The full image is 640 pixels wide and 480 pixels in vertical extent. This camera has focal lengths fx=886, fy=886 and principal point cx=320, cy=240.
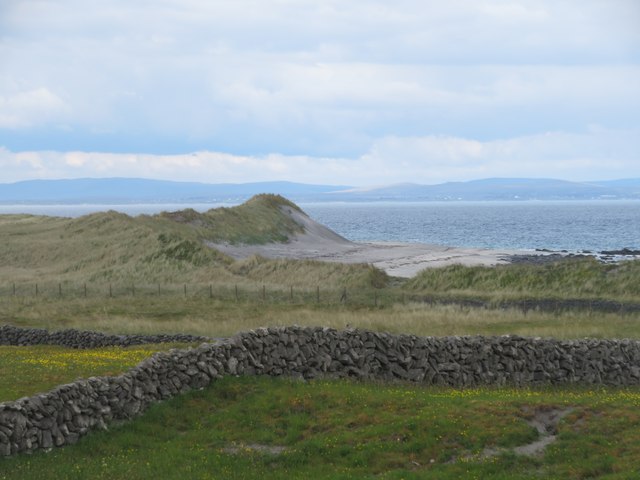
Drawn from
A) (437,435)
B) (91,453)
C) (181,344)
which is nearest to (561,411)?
(437,435)

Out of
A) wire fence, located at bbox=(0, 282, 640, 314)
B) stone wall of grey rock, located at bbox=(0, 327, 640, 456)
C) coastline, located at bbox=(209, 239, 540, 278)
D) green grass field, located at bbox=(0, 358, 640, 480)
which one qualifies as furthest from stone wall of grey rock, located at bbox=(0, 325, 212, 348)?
coastline, located at bbox=(209, 239, 540, 278)

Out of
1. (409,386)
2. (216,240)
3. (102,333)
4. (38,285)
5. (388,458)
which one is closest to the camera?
(388,458)

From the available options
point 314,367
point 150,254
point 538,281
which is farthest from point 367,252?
point 314,367

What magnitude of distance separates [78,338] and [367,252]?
77057 mm

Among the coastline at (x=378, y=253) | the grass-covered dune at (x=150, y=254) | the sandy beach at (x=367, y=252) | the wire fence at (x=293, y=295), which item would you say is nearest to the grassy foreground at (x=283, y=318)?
the wire fence at (x=293, y=295)

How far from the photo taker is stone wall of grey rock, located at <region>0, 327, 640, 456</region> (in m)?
17.8

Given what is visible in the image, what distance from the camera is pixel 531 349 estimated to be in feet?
86.6

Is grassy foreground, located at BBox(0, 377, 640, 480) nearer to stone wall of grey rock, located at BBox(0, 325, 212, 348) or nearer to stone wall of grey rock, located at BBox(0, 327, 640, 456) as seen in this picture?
stone wall of grey rock, located at BBox(0, 327, 640, 456)

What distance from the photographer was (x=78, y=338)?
1473 inches

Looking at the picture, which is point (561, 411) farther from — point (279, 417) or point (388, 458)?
point (279, 417)

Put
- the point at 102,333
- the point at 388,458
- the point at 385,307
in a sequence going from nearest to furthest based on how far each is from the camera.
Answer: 1. the point at 388,458
2. the point at 102,333
3. the point at 385,307

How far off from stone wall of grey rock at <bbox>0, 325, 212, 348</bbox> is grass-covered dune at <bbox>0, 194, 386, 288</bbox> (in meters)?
28.0

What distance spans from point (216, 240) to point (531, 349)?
3263 inches

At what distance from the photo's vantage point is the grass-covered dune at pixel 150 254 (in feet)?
233
